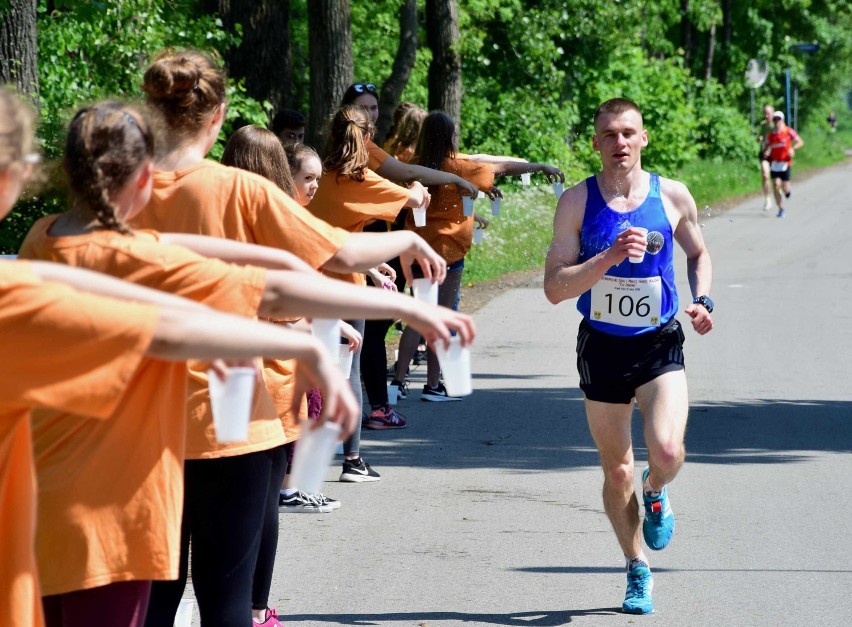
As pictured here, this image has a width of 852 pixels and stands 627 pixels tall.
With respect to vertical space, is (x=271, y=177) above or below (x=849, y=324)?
above

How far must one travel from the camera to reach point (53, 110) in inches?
480

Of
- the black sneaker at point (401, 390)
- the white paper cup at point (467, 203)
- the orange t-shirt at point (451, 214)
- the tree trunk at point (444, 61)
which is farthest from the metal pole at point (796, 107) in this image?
the white paper cup at point (467, 203)

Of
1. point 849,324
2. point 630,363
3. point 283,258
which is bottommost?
point 849,324

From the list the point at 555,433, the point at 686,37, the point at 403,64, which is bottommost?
the point at 555,433

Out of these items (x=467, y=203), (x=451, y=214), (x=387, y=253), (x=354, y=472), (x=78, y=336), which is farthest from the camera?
(x=451, y=214)

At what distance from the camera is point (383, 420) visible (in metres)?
9.28

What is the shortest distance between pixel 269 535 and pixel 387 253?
5.46 ft

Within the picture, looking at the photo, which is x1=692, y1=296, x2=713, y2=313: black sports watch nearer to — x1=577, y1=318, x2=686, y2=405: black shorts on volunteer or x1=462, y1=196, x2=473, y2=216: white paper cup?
x1=577, y1=318, x2=686, y2=405: black shorts on volunteer

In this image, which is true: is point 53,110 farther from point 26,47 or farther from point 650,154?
point 650,154

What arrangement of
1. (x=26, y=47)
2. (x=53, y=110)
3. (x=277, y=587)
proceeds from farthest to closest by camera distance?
1. (x=53, y=110)
2. (x=26, y=47)
3. (x=277, y=587)

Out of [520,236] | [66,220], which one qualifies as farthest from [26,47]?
[520,236]

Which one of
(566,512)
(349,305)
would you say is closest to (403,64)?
(566,512)

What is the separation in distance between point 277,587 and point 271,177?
1.91 m

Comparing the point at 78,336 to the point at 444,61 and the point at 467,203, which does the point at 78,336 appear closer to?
the point at 467,203
